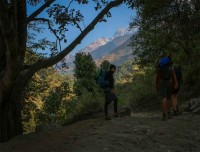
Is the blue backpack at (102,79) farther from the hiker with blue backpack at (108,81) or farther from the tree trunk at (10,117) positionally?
the tree trunk at (10,117)

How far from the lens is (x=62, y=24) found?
13.7 metres

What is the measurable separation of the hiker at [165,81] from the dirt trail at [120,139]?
85cm

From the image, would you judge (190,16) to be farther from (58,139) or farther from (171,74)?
(58,139)

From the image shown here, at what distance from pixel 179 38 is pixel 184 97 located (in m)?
5.81

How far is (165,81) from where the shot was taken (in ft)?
41.0

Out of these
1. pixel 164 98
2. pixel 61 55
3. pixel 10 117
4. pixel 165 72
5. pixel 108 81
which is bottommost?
pixel 10 117

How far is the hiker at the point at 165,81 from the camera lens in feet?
40.3

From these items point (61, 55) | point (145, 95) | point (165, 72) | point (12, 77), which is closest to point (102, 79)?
point (61, 55)

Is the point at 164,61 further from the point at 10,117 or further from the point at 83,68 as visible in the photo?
the point at 83,68

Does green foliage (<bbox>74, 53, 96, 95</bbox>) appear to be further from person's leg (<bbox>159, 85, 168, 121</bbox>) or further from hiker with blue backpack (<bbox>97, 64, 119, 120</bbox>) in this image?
person's leg (<bbox>159, 85, 168, 121</bbox>)

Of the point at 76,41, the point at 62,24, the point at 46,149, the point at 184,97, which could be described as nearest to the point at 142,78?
the point at 184,97

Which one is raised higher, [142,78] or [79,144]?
[142,78]

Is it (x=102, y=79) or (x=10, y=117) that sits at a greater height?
(x=102, y=79)

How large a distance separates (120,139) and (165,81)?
4048 millimetres
